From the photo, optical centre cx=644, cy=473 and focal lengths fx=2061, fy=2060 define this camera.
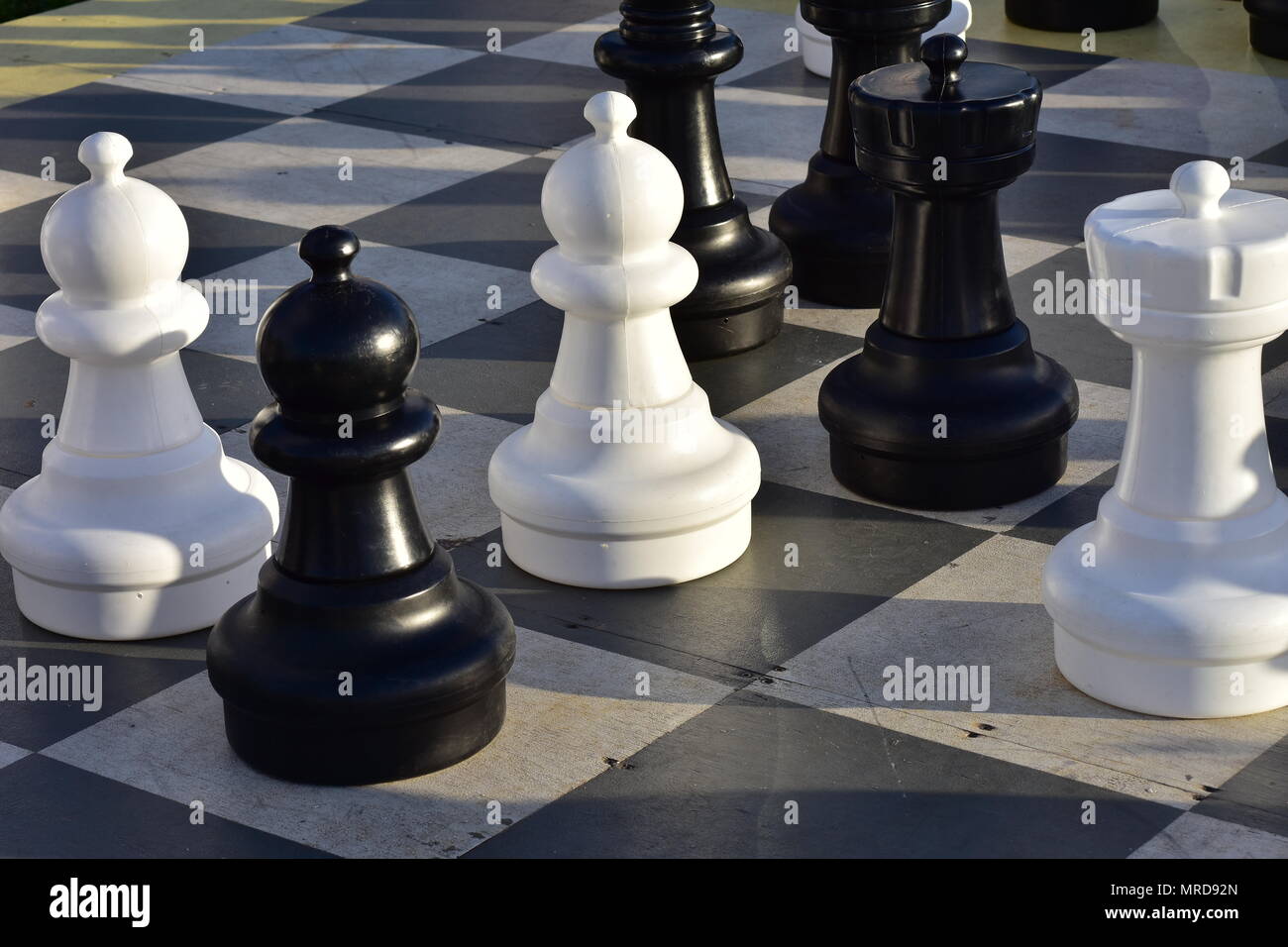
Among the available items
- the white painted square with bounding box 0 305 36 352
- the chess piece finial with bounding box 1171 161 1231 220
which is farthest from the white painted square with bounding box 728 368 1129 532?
the white painted square with bounding box 0 305 36 352

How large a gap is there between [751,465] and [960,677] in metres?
0.55

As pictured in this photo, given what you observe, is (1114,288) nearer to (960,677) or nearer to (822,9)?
(960,677)

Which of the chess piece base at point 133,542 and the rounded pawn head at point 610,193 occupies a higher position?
the rounded pawn head at point 610,193

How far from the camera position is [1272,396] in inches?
145

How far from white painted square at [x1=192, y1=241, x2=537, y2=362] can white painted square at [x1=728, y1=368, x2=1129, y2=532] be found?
73 centimetres

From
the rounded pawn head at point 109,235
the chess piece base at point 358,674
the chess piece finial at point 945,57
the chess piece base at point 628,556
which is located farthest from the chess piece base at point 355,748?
the chess piece finial at point 945,57

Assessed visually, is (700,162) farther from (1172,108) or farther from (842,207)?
(1172,108)

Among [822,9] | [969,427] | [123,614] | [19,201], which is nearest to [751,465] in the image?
[969,427]

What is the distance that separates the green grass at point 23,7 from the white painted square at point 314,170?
2283 millimetres

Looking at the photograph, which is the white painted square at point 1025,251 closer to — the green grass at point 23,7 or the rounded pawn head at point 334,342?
the rounded pawn head at point 334,342

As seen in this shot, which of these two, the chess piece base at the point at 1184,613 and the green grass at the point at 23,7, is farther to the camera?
the green grass at the point at 23,7

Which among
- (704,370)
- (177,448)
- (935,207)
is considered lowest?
(704,370)

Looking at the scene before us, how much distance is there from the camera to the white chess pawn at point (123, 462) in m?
2.92

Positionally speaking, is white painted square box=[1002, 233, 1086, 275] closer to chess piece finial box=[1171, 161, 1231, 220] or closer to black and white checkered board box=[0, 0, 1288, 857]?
black and white checkered board box=[0, 0, 1288, 857]
